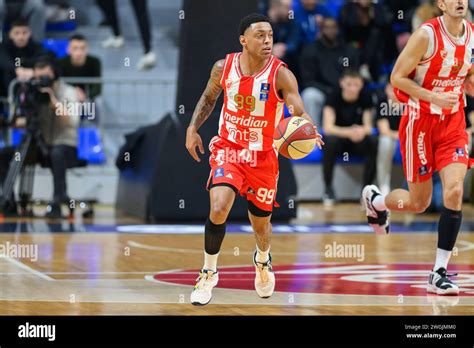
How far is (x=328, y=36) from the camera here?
1788 cm

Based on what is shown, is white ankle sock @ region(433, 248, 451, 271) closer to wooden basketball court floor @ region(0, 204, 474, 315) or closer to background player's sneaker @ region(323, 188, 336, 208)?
wooden basketball court floor @ region(0, 204, 474, 315)

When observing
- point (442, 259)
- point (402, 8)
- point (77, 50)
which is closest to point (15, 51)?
point (77, 50)

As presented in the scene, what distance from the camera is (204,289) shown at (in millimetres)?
7465

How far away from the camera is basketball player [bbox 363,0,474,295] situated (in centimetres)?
817

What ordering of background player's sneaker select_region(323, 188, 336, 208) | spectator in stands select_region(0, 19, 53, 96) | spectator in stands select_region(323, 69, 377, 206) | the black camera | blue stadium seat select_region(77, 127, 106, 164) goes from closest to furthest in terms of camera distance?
the black camera
spectator in stands select_region(0, 19, 53, 96)
blue stadium seat select_region(77, 127, 106, 164)
spectator in stands select_region(323, 69, 377, 206)
background player's sneaker select_region(323, 188, 336, 208)

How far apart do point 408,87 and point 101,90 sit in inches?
380

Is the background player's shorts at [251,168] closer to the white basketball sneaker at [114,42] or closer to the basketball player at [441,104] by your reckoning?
the basketball player at [441,104]

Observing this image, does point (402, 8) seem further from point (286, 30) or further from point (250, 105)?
point (250, 105)

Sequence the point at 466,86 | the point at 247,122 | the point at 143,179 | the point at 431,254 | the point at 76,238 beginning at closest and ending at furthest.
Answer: the point at 247,122 < the point at 466,86 < the point at 431,254 < the point at 76,238 < the point at 143,179

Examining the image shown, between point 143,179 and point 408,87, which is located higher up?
point 408,87

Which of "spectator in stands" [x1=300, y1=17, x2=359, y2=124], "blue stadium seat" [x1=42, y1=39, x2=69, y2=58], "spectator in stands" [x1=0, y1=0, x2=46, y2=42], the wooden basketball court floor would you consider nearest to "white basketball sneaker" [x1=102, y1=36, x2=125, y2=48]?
"blue stadium seat" [x1=42, y1=39, x2=69, y2=58]

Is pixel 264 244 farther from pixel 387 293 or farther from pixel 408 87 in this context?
pixel 408 87

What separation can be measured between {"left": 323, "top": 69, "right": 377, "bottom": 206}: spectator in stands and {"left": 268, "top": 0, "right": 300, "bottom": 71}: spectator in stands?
1.52 meters
